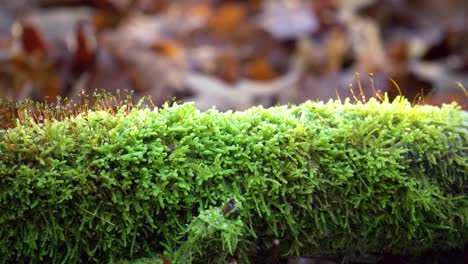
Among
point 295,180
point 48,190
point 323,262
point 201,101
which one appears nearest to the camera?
point 48,190

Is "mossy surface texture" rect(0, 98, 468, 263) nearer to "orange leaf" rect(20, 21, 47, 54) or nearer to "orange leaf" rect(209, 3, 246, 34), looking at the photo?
"orange leaf" rect(20, 21, 47, 54)

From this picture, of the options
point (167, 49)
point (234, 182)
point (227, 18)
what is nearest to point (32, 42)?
point (167, 49)

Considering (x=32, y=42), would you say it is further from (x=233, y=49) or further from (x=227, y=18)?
(x=227, y=18)

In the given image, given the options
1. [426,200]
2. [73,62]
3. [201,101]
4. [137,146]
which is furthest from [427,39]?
[137,146]

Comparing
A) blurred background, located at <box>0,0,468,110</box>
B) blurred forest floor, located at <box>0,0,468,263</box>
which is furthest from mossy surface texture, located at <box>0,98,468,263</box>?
blurred background, located at <box>0,0,468,110</box>

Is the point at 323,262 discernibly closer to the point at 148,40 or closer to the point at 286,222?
the point at 286,222
